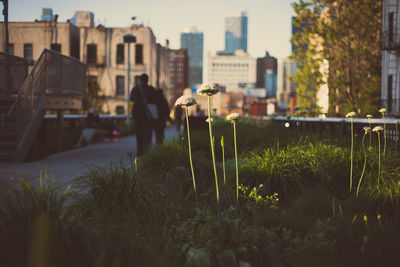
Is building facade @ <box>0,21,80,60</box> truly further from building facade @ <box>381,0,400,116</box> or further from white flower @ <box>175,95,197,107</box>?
white flower @ <box>175,95,197,107</box>

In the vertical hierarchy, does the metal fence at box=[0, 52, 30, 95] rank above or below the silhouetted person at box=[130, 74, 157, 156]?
above

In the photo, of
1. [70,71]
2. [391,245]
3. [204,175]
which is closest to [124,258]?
[391,245]

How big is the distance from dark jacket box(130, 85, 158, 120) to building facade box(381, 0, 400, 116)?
1315cm

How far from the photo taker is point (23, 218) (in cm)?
A: 280

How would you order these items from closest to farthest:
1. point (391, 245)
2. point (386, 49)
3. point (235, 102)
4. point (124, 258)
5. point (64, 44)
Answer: point (124, 258) < point (391, 245) < point (386, 49) < point (64, 44) < point (235, 102)

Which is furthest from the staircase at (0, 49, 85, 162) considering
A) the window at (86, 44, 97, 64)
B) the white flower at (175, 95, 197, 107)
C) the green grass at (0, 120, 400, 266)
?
the window at (86, 44, 97, 64)

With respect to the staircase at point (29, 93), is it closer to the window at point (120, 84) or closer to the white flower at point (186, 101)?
the white flower at point (186, 101)

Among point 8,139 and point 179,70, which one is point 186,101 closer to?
point 8,139

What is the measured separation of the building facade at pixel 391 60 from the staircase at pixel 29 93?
1402 centimetres

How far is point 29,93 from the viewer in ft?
35.3

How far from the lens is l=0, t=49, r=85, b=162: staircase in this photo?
33.9 feet

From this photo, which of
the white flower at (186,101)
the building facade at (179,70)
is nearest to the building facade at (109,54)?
the white flower at (186,101)

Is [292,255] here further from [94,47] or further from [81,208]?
[94,47]

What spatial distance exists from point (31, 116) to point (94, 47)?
46010 mm
